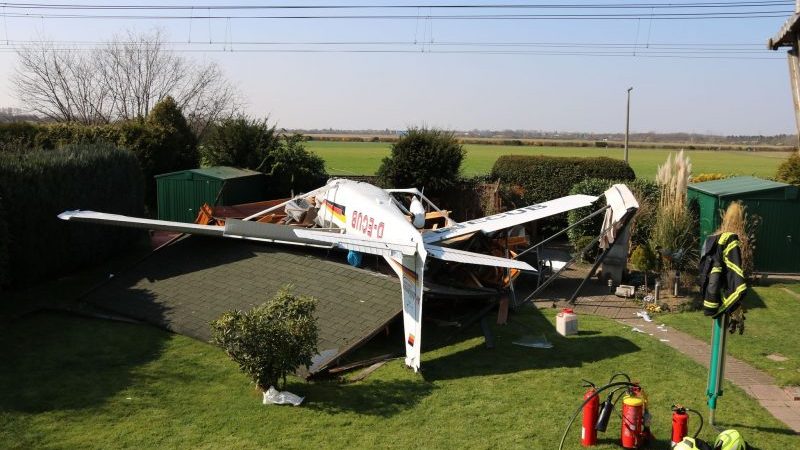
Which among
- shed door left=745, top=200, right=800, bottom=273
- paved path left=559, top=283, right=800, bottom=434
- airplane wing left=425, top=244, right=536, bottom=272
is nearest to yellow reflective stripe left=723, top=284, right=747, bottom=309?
paved path left=559, top=283, right=800, bottom=434

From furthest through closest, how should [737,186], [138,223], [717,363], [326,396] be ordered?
[737,186] < [138,223] < [326,396] < [717,363]

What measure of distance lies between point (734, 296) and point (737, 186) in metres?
10.4

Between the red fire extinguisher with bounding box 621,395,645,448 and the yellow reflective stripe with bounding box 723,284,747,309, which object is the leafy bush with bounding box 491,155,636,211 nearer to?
the yellow reflective stripe with bounding box 723,284,747,309

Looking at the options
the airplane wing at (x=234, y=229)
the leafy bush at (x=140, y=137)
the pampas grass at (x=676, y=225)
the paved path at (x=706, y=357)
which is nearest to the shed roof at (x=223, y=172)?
the leafy bush at (x=140, y=137)

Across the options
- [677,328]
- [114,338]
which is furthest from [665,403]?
[114,338]

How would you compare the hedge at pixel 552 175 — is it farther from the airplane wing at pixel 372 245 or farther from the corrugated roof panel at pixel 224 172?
the airplane wing at pixel 372 245

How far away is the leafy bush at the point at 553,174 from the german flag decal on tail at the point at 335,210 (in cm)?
887

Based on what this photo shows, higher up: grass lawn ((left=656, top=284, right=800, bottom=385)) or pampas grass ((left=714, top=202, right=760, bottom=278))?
pampas grass ((left=714, top=202, right=760, bottom=278))

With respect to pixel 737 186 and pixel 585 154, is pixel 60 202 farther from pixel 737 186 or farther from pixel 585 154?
pixel 585 154

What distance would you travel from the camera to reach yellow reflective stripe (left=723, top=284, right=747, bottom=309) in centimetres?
676

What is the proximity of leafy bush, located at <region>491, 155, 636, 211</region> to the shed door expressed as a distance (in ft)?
20.5

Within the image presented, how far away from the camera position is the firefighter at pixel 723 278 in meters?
6.83

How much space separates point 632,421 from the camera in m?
6.49

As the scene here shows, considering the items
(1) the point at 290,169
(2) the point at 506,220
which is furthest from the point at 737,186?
(1) the point at 290,169
